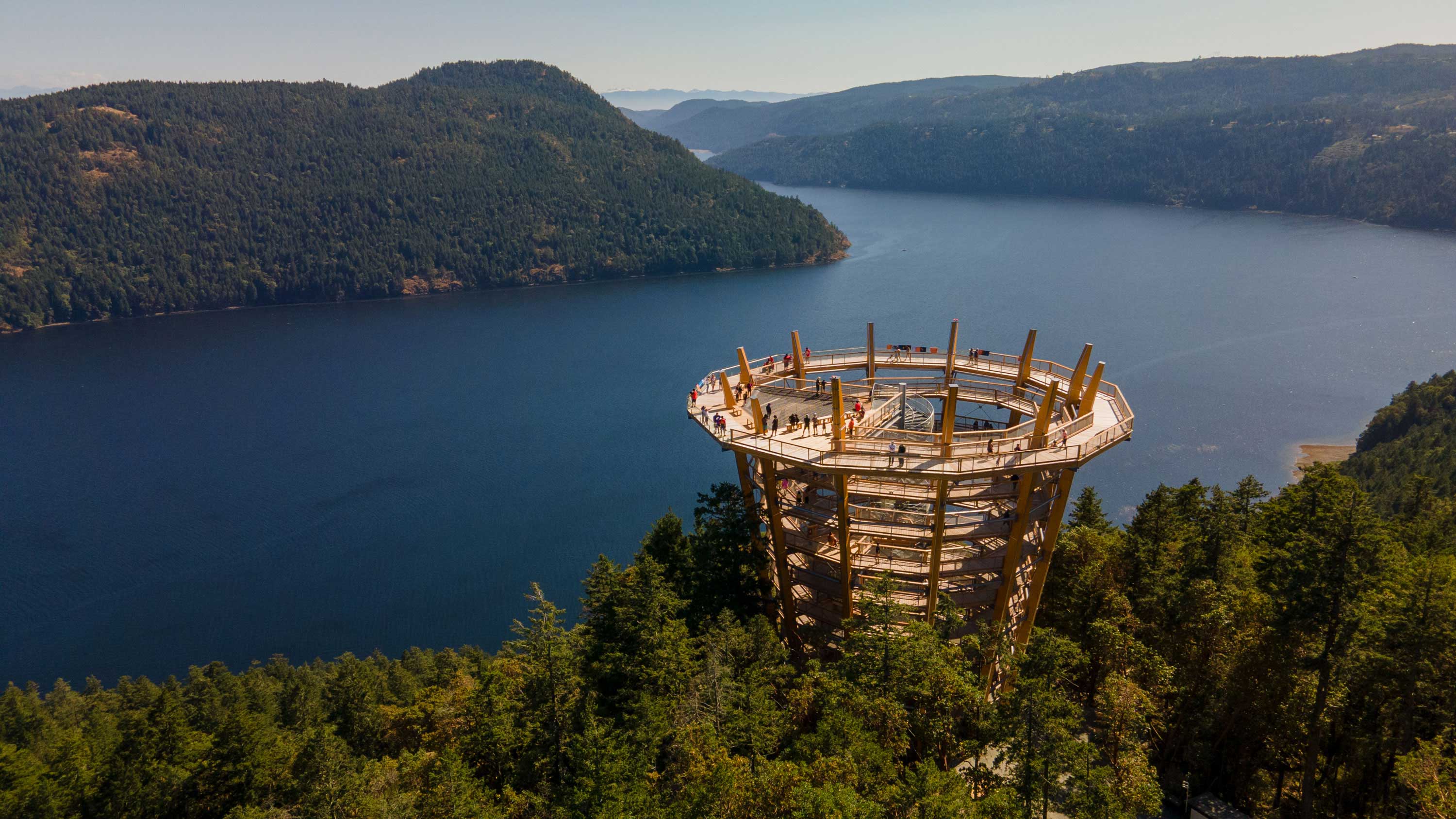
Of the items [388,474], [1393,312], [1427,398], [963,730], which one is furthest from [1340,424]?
[388,474]

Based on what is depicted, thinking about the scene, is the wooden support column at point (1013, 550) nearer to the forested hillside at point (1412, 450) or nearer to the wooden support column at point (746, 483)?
the wooden support column at point (746, 483)

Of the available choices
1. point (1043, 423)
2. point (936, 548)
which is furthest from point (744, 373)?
point (1043, 423)

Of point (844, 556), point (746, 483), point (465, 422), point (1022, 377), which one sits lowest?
point (465, 422)

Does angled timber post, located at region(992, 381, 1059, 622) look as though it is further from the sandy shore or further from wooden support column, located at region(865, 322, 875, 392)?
the sandy shore

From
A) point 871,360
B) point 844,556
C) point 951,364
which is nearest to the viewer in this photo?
point 844,556

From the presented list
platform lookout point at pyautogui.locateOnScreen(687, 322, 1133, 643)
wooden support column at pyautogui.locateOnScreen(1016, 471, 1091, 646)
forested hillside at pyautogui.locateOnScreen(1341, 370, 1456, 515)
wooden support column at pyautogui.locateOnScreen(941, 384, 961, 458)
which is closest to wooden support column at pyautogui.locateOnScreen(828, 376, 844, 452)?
platform lookout point at pyautogui.locateOnScreen(687, 322, 1133, 643)

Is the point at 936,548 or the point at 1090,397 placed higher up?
the point at 1090,397

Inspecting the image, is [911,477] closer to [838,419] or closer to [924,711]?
[838,419]

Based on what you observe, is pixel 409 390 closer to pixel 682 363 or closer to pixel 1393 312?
pixel 682 363

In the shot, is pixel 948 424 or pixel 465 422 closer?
pixel 948 424
